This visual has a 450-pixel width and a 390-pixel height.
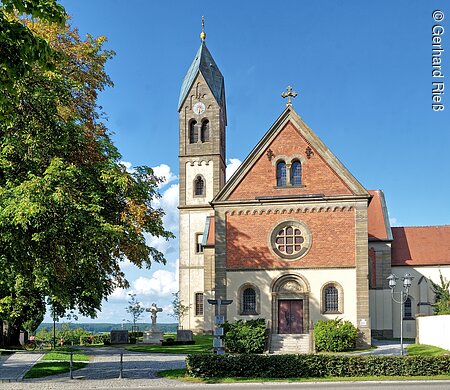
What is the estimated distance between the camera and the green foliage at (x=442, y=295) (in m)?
42.0

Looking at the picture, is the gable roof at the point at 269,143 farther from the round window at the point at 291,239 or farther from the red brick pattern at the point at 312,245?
the round window at the point at 291,239

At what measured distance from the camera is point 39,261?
21.2 metres

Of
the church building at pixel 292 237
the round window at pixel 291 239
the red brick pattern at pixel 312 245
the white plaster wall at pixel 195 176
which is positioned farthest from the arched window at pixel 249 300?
the white plaster wall at pixel 195 176

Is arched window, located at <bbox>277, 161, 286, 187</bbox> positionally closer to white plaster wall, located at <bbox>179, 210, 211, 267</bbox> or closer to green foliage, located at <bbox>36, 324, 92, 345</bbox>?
white plaster wall, located at <bbox>179, 210, 211, 267</bbox>

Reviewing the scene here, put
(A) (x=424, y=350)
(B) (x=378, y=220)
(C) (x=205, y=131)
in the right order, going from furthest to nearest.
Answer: (C) (x=205, y=131) → (B) (x=378, y=220) → (A) (x=424, y=350)

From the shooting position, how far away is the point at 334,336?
108 ft

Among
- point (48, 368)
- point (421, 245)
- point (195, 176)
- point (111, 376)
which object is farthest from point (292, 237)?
point (195, 176)

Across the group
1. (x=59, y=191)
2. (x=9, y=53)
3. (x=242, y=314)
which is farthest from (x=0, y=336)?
(x=9, y=53)

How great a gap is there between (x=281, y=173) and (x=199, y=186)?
16205mm

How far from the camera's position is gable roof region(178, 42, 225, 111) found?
54.7 meters

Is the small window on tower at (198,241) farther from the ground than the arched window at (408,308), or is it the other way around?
the small window on tower at (198,241)

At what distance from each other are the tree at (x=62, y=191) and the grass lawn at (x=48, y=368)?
2829 mm

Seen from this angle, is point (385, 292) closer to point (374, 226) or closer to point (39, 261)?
point (374, 226)

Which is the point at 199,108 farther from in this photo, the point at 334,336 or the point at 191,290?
the point at 334,336
